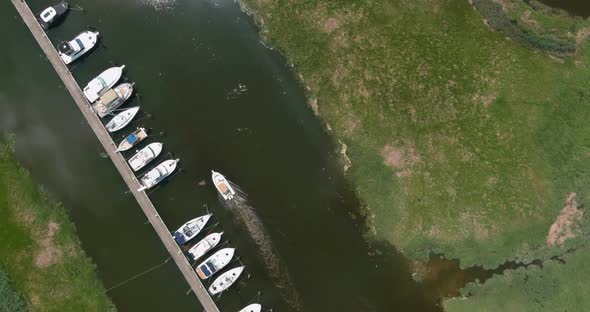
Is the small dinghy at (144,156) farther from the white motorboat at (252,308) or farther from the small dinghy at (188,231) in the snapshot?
the white motorboat at (252,308)

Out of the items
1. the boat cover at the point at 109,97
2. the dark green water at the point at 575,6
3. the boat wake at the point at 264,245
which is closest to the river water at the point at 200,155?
the boat wake at the point at 264,245

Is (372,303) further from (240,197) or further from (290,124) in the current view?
(290,124)

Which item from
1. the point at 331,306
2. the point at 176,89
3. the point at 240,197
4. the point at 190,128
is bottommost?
the point at 331,306

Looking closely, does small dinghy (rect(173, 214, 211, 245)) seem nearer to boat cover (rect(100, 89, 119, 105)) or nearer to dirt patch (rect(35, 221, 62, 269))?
dirt patch (rect(35, 221, 62, 269))

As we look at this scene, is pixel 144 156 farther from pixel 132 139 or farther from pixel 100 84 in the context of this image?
pixel 100 84

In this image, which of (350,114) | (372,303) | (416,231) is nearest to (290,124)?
(350,114)

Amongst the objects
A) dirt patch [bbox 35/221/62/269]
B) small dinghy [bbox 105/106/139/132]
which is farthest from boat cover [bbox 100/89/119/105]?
dirt patch [bbox 35/221/62/269]

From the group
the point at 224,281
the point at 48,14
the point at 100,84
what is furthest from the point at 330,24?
the point at 48,14

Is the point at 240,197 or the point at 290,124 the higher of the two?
the point at 290,124
